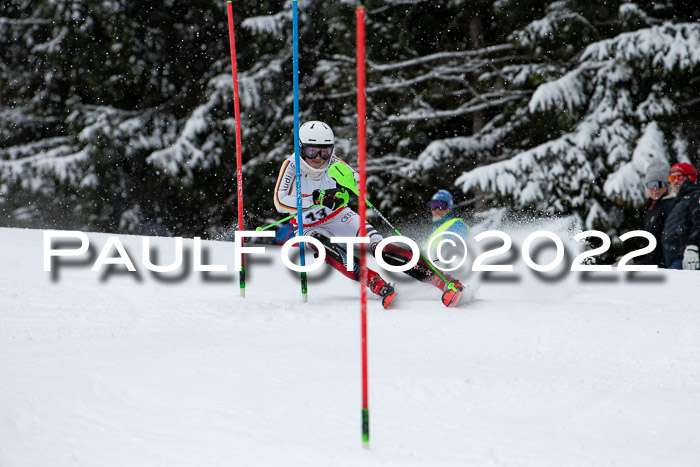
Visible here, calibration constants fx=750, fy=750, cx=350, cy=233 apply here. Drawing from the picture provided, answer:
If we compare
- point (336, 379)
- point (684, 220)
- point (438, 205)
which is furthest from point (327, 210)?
point (684, 220)

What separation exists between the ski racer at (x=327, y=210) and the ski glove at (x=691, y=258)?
3.07 m

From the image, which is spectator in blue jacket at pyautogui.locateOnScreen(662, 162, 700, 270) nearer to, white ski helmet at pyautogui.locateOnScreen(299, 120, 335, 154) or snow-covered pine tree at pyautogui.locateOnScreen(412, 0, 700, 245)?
snow-covered pine tree at pyautogui.locateOnScreen(412, 0, 700, 245)

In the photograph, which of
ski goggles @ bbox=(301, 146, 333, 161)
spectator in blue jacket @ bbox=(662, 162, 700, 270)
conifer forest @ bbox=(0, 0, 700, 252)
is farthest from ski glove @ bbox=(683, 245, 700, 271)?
ski goggles @ bbox=(301, 146, 333, 161)

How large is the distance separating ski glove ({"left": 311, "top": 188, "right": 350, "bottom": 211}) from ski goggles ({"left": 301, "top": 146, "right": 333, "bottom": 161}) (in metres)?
0.29

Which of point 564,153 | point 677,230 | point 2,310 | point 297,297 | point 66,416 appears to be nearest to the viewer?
point 66,416

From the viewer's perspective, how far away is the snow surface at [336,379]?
272 centimetres

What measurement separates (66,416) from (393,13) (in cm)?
1364

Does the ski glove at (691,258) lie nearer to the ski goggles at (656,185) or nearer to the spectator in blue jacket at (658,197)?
the spectator in blue jacket at (658,197)

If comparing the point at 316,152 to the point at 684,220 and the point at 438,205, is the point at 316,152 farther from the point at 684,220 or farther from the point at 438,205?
the point at 684,220

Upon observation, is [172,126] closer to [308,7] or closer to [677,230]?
[308,7]

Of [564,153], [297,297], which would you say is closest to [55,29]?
[564,153]

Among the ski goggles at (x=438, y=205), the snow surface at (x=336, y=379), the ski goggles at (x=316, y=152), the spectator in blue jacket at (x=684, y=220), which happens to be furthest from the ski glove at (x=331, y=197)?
the spectator in blue jacket at (x=684, y=220)

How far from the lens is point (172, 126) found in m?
17.3

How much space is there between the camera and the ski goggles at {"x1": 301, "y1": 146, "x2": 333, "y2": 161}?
19.7ft
